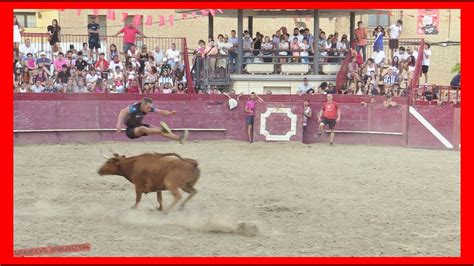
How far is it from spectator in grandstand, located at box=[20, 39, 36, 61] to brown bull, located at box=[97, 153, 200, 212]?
943 centimetres

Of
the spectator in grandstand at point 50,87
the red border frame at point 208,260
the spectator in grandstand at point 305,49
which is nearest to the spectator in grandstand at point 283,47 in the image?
the spectator in grandstand at point 305,49

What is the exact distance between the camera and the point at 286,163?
14.3 metres

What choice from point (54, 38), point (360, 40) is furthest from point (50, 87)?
point (360, 40)

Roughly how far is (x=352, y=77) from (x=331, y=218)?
33.3 ft

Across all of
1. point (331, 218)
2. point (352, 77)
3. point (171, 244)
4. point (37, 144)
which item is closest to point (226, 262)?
point (171, 244)

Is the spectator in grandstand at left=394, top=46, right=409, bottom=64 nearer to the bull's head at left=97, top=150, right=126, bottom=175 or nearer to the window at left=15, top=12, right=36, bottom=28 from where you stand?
the bull's head at left=97, top=150, right=126, bottom=175

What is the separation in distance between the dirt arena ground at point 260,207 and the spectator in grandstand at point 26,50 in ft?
8.98

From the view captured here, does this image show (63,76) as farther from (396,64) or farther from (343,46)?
(396,64)

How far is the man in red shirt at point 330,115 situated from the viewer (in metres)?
17.1

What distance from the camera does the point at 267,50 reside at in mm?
19250

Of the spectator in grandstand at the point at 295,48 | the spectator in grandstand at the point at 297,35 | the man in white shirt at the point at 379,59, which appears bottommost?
the man in white shirt at the point at 379,59

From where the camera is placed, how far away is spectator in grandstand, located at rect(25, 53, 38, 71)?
17328 millimetres

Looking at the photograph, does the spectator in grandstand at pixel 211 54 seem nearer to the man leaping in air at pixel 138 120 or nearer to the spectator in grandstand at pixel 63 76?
the spectator in grandstand at pixel 63 76

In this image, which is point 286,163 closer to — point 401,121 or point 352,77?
point 401,121
